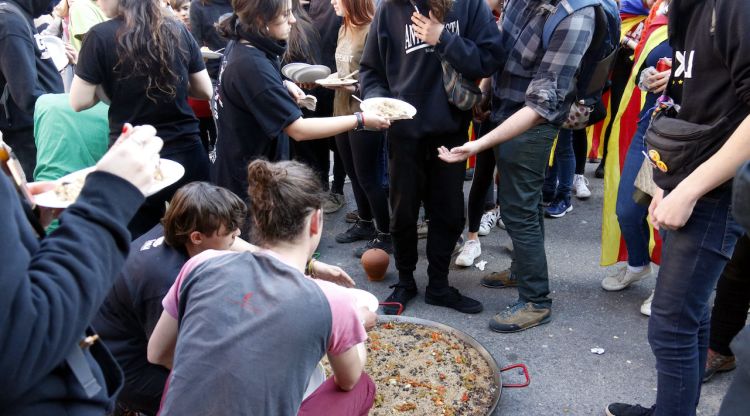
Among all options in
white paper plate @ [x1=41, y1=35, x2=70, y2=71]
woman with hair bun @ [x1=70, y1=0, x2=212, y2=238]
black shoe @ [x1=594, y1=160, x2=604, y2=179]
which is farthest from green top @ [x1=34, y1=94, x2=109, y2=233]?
black shoe @ [x1=594, y1=160, x2=604, y2=179]

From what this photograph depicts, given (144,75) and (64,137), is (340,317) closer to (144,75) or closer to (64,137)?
(144,75)

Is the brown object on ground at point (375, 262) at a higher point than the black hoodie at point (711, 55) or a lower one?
lower

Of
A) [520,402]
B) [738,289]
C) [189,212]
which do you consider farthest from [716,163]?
[189,212]

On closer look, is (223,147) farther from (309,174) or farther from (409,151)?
(309,174)

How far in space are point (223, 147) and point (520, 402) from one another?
5.69ft

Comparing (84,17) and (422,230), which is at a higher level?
(84,17)

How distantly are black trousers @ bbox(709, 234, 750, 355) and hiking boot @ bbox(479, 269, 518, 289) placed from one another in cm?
115

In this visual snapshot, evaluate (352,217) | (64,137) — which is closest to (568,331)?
(352,217)

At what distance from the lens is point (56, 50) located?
4074 millimetres

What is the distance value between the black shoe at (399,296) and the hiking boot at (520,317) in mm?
504

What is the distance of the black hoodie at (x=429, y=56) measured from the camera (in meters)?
3.07

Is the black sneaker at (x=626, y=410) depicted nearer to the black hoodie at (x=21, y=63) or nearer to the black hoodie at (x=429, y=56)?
the black hoodie at (x=429, y=56)

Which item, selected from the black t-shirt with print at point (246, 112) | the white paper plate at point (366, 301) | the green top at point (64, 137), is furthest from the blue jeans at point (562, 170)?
the green top at point (64, 137)

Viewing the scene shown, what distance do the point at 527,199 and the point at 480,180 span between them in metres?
0.70
